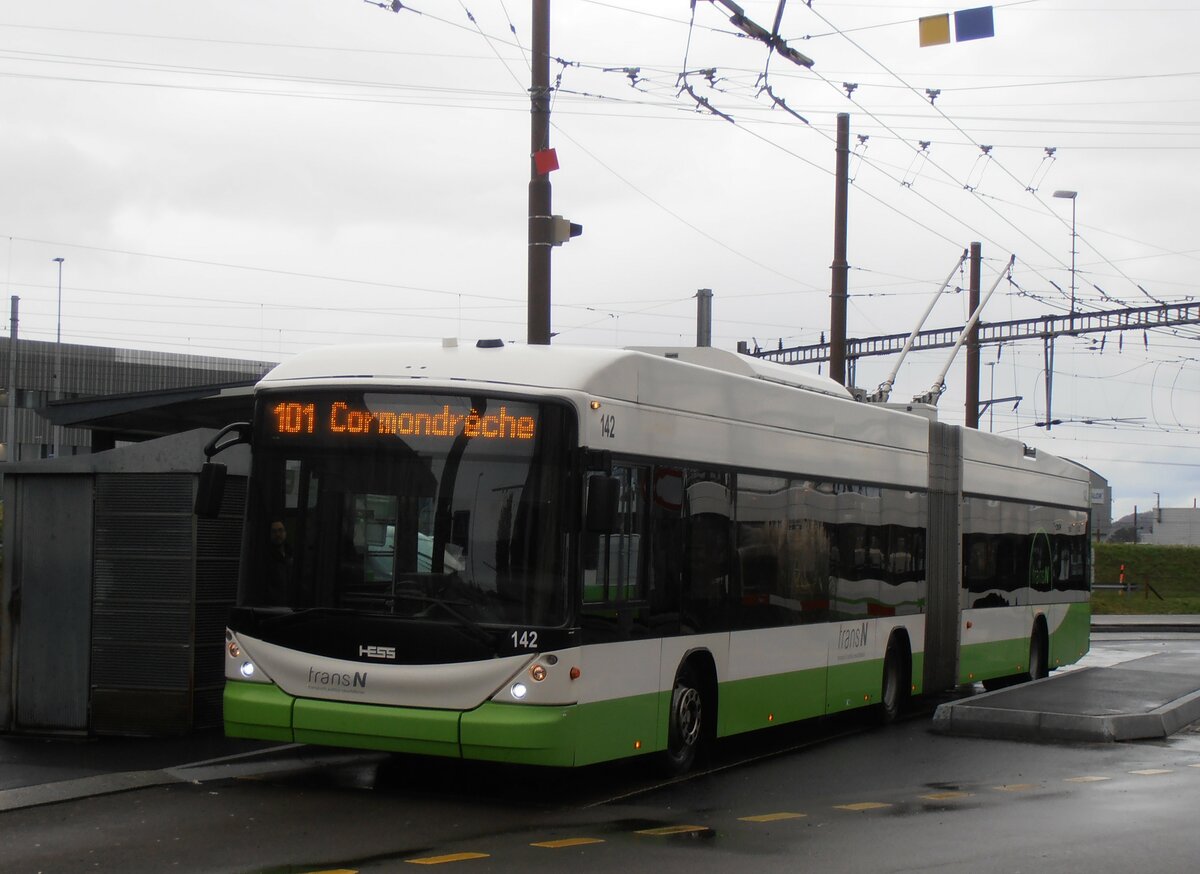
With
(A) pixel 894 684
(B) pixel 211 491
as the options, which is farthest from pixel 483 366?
(A) pixel 894 684

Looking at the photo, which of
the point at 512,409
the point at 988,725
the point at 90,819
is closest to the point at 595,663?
the point at 512,409

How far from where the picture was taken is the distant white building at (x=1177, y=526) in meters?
116

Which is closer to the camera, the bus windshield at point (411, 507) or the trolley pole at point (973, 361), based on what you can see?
the bus windshield at point (411, 507)

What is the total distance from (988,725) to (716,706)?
3.81 m

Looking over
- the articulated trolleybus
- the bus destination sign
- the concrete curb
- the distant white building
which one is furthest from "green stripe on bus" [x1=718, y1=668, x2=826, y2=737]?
the distant white building

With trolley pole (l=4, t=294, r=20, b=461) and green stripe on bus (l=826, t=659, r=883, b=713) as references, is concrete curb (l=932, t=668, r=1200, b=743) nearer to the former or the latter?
green stripe on bus (l=826, t=659, r=883, b=713)

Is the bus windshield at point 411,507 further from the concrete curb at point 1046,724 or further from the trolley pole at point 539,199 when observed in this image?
the concrete curb at point 1046,724

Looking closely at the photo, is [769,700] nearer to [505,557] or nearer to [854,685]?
[854,685]

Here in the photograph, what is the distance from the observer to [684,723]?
11.4 m

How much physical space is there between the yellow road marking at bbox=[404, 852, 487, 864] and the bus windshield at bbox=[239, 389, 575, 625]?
173cm

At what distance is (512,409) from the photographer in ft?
32.8

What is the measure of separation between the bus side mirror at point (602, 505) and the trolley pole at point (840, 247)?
15.4m

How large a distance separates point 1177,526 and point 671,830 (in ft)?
380

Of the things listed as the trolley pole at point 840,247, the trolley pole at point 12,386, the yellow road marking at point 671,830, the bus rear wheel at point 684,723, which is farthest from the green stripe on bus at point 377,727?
the trolley pole at point 12,386
